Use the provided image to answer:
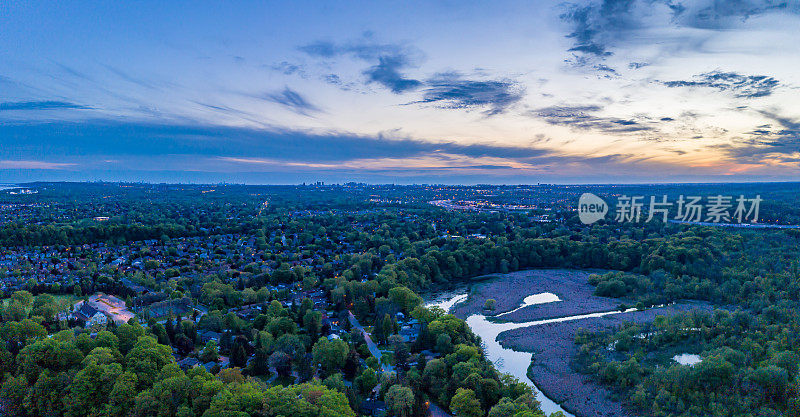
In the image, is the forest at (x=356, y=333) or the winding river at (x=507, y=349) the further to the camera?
the winding river at (x=507, y=349)

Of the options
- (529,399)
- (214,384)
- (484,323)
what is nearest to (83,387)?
(214,384)

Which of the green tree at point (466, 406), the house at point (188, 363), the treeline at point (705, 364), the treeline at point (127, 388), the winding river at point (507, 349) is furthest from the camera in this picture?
the house at point (188, 363)

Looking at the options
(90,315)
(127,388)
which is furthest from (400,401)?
(90,315)

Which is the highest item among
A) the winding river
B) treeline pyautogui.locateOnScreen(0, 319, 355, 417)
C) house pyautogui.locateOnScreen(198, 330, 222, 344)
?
treeline pyautogui.locateOnScreen(0, 319, 355, 417)

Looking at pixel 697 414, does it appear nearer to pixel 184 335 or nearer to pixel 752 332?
pixel 752 332

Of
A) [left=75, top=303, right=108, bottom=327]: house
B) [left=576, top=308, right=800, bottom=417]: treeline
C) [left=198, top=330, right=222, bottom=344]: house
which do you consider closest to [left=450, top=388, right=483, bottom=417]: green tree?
[left=576, top=308, right=800, bottom=417]: treeline

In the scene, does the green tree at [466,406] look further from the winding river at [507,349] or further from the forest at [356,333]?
the winding river at [507,349]

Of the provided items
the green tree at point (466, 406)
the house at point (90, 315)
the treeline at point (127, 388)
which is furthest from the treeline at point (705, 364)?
the house at point (90, 315)

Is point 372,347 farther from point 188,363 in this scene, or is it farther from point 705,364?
point 705,364

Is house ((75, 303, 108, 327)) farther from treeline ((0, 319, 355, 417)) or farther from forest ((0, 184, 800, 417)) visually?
treeline ((0, 319, 355, 417))
